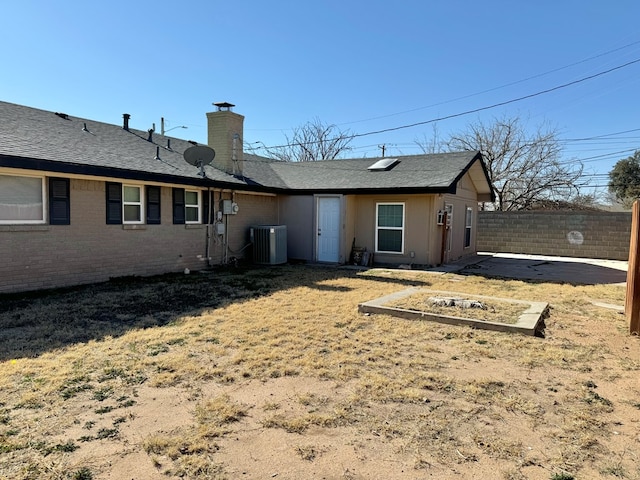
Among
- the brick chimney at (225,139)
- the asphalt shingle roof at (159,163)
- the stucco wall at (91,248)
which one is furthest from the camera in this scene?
the brick chimney at (225,139)

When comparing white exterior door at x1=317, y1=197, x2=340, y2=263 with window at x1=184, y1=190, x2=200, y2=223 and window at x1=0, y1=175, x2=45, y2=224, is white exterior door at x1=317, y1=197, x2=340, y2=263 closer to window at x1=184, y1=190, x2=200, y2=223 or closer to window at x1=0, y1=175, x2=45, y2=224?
window at x1=184, y1=190, x2=200, y2=223

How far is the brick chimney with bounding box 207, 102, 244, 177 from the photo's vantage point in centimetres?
1298

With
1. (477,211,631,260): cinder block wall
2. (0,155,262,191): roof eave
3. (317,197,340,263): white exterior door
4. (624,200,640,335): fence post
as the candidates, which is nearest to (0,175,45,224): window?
(0,155,262,191): roof eave

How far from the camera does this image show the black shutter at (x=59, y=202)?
7980 mm

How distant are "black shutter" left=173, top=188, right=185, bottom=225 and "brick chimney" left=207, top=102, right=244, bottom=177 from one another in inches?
96.7

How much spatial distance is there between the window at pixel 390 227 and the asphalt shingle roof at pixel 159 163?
0.80 m

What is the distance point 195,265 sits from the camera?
36.8 ft

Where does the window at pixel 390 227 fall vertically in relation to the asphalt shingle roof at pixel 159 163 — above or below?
below

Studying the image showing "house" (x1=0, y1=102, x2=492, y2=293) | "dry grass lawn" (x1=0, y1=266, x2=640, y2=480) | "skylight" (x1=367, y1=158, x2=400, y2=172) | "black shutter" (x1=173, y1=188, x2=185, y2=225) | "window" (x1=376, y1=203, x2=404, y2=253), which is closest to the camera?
"dry grass lawn" (x1=0, y1=266, x2=640, y2=480)

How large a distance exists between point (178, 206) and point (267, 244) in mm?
2894

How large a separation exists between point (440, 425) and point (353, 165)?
12726mm

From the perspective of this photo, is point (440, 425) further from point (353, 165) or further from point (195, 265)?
point (353, 165)

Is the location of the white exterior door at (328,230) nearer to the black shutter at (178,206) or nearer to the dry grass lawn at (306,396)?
the black shutter at (178,206)

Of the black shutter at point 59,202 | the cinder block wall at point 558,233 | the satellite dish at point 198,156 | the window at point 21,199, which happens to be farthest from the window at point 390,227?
the window at point 21,199
